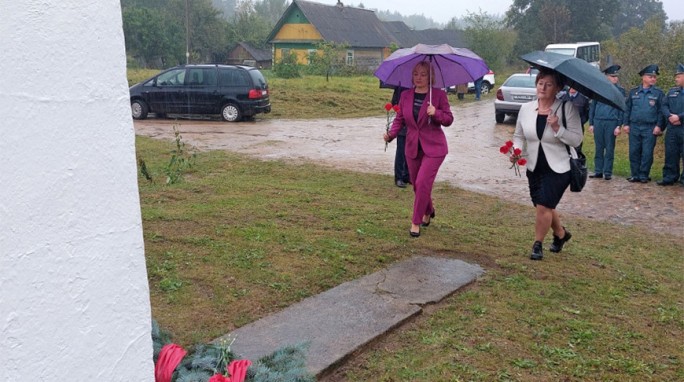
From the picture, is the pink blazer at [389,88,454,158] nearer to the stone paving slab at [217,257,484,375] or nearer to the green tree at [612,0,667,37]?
the stone paving slab at [217,257,484,375]

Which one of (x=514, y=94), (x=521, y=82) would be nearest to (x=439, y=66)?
(x=514, y=94)

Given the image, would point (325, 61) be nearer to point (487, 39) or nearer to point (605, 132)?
point (487, 39)

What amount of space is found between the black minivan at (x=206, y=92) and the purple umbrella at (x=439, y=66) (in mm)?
13674

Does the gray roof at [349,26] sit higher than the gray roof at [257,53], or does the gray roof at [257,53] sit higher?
the gray roof at [349,26]

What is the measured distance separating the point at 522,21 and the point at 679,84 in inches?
2164

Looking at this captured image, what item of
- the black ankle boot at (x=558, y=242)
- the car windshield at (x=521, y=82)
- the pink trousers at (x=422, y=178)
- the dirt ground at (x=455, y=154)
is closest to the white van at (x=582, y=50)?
the car windshield at (x=521, y=82)

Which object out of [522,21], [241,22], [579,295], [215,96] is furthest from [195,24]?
[579,295]

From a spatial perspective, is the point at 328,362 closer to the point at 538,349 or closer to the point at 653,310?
the point at 538,349

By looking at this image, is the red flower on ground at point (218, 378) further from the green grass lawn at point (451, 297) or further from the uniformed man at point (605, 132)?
the uniformed man at point (605, 132)

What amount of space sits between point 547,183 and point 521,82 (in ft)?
56.5

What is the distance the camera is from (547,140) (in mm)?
6195

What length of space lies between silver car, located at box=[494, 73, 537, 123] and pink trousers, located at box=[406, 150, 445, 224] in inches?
632

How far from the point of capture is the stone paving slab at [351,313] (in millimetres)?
3984

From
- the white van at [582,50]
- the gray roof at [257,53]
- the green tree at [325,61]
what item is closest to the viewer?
the white van at [582,50]
